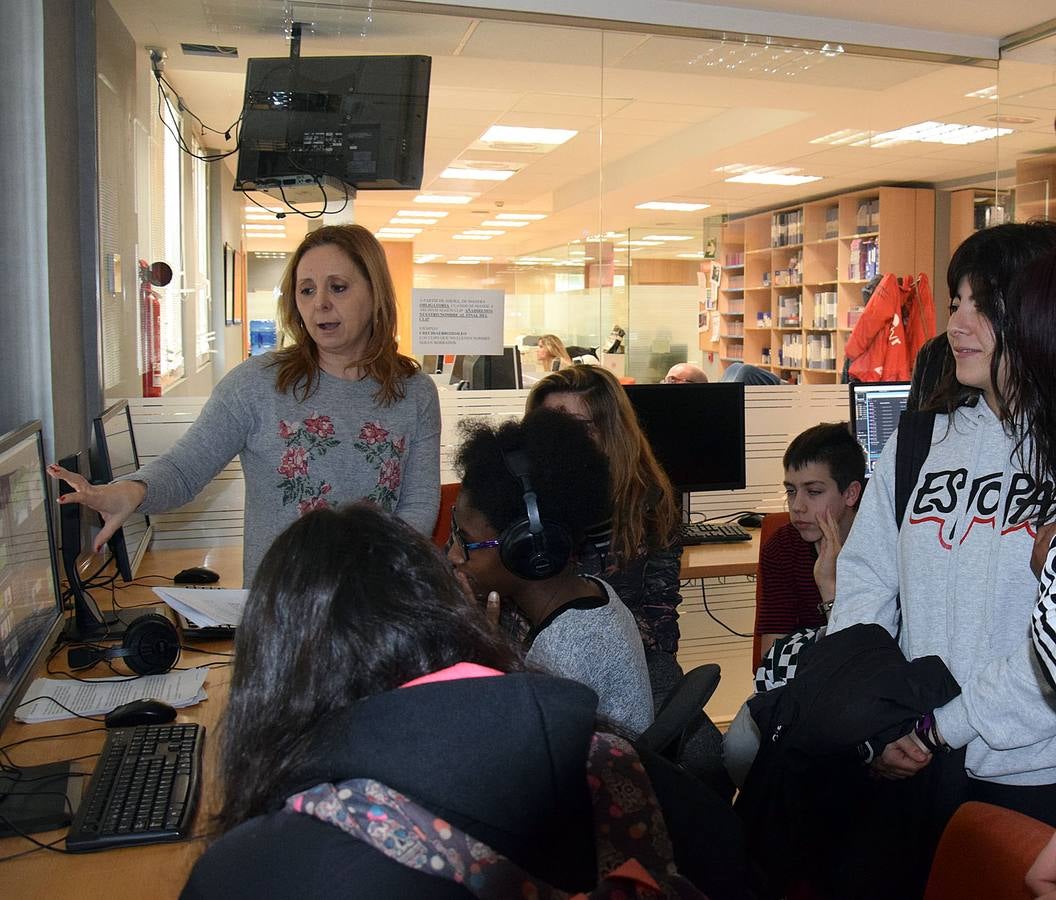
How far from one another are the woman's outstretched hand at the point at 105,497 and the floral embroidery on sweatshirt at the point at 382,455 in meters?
0.48

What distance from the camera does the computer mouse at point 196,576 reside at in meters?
2.76

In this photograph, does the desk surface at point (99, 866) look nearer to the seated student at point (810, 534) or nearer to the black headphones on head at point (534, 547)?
the black headphones on head at point (534, 547)

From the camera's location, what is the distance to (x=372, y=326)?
2365mm

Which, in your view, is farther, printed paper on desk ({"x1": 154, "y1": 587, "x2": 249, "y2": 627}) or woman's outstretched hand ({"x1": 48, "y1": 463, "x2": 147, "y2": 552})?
printed paper on desk ({"x1": 154, "y1": 587, "x2": 249, "y2": 627})

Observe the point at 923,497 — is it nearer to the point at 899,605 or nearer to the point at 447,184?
the point at 899,605

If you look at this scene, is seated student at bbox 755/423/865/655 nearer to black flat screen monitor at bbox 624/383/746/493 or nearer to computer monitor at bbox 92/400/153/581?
black flat screen monitor at bbox 624/383/746/493

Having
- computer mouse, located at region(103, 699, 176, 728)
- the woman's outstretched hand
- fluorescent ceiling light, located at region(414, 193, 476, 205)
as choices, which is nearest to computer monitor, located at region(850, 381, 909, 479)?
fluorescent ceiling light, located at region(414, 193, 476, 205)

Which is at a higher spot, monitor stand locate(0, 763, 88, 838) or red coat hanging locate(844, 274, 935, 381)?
red coat hanging locate(844, 274, 935, 381)

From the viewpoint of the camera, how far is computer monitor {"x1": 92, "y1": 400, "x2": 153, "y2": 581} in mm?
2061

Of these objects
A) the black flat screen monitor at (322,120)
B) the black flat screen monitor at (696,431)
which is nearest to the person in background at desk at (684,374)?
the black flat screen monitor at (696,431)

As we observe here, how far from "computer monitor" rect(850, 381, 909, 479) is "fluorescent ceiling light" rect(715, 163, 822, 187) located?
75.5 inches

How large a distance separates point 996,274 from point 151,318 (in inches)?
125

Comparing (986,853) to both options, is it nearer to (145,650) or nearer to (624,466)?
(624,466)

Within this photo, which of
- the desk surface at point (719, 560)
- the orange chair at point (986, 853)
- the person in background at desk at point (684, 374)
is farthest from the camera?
the person in background at desk at point (684, 374)
